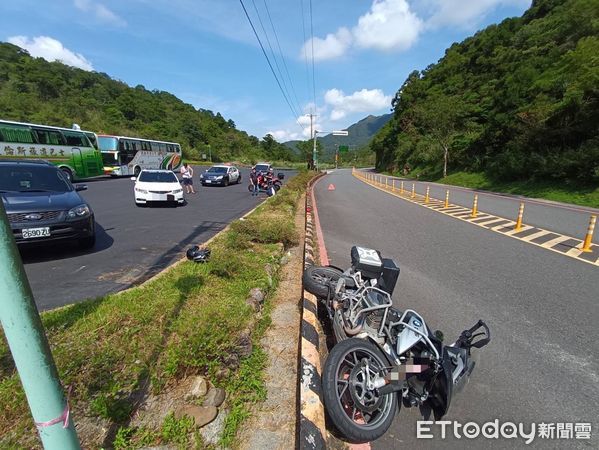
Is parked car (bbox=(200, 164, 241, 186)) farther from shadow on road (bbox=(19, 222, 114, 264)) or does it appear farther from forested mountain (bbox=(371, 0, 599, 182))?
forested mountain (bbox=(371, 0, 599, 182))

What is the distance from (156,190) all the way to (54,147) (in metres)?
12.9

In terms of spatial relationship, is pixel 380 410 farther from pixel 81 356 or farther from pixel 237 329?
pixel 81 356

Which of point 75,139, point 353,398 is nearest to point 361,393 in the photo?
point 353,398

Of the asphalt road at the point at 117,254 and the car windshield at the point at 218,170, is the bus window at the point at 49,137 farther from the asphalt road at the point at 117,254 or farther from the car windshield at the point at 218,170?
the asphalt road at the point at 117,254

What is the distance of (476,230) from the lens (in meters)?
9.64

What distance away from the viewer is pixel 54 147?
19.7 m

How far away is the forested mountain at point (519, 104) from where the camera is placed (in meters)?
19.3

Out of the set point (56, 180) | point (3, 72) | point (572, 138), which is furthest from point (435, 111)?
point (3, 72)

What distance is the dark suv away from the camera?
17.0 ft

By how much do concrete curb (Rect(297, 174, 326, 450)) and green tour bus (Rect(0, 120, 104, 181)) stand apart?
1812 cm

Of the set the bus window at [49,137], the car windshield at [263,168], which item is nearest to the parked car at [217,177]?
the car windshield at [263,168]

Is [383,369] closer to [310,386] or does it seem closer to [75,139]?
[310,386]

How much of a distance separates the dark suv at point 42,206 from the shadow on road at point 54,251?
0.17 meters

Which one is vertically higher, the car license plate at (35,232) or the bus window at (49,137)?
the bus window at (49,137)
